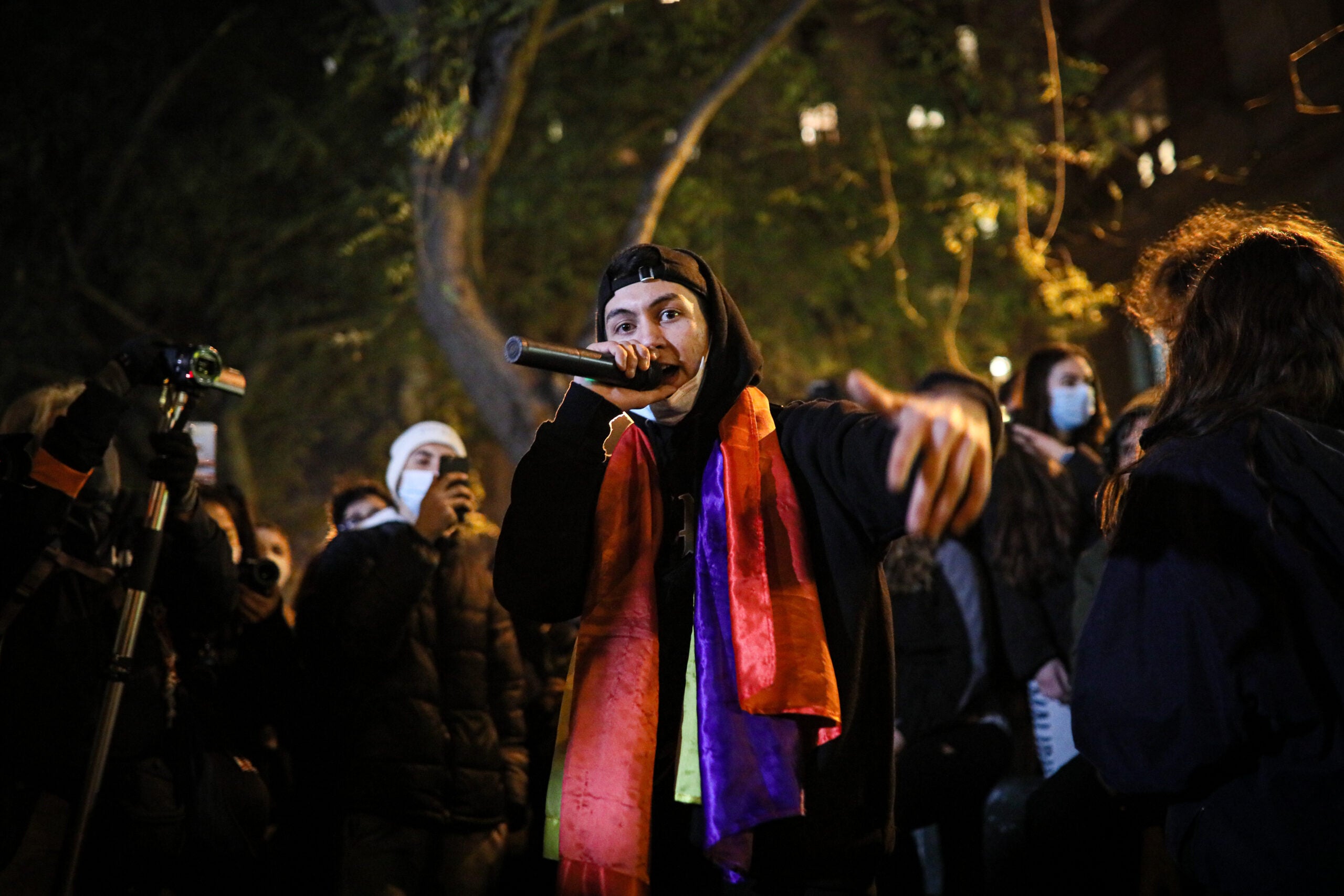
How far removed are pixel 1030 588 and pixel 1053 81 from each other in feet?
14.4

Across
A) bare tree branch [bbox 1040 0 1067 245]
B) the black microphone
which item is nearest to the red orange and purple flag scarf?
the black microphone

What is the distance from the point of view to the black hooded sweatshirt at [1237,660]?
6.30ft

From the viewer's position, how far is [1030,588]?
4.46 metres

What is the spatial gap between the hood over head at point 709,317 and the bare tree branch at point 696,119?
4879 millimetres

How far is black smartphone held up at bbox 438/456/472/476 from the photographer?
4109 millimetres

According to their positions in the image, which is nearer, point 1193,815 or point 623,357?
point 1193,815

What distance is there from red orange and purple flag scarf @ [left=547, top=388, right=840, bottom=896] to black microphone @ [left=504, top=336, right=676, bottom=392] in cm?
25

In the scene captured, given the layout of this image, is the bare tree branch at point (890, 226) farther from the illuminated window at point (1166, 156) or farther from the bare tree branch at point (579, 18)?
Answer: the illuminated window at point (1166, 156)

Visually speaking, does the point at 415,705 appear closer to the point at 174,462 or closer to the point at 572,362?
the point at 174,462

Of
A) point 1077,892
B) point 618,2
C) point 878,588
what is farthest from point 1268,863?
point 618,2

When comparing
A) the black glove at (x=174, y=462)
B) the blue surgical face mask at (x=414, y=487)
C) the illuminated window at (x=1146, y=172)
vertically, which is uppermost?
the illuminated window at (x=1146, y=172)

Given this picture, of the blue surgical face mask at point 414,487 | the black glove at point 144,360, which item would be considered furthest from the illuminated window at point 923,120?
the black glove at point 144,360

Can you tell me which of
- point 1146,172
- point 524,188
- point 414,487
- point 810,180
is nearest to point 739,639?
point 414,487

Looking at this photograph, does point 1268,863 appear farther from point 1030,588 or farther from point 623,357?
point 1030,588
